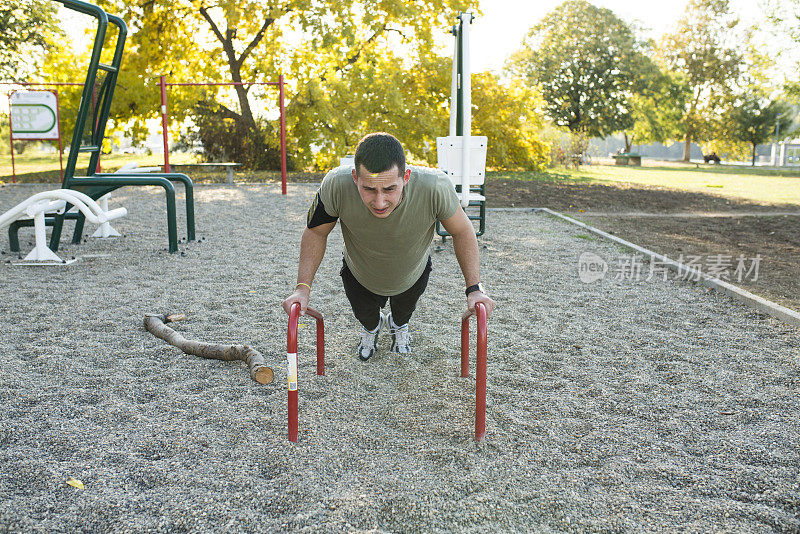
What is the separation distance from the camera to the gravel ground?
2439 mm

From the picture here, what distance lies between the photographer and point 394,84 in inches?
733

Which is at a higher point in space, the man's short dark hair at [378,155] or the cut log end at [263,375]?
the man's short dark hair at [378,155]

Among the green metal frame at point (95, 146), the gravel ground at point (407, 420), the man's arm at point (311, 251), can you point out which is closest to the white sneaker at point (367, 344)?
the gravel ground at point (407, 420)

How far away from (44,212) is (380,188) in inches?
198

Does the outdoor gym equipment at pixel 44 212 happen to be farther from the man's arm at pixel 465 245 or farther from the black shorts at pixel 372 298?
the man's arm at pixel 465 245

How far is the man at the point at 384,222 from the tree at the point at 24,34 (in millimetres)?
21675

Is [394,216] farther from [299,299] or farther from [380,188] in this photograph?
[299,299]

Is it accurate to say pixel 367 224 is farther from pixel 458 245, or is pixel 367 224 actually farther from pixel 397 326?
pixel 397 326

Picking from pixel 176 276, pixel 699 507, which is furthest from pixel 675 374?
pixel 176 276

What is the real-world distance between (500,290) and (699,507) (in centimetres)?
347

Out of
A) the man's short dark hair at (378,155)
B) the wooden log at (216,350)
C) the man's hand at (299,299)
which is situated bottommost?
the wooden log at (216,350)

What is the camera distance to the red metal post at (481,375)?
113 inches

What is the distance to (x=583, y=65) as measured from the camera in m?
39.4

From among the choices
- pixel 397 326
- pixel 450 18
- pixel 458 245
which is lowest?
pixel 397 326
